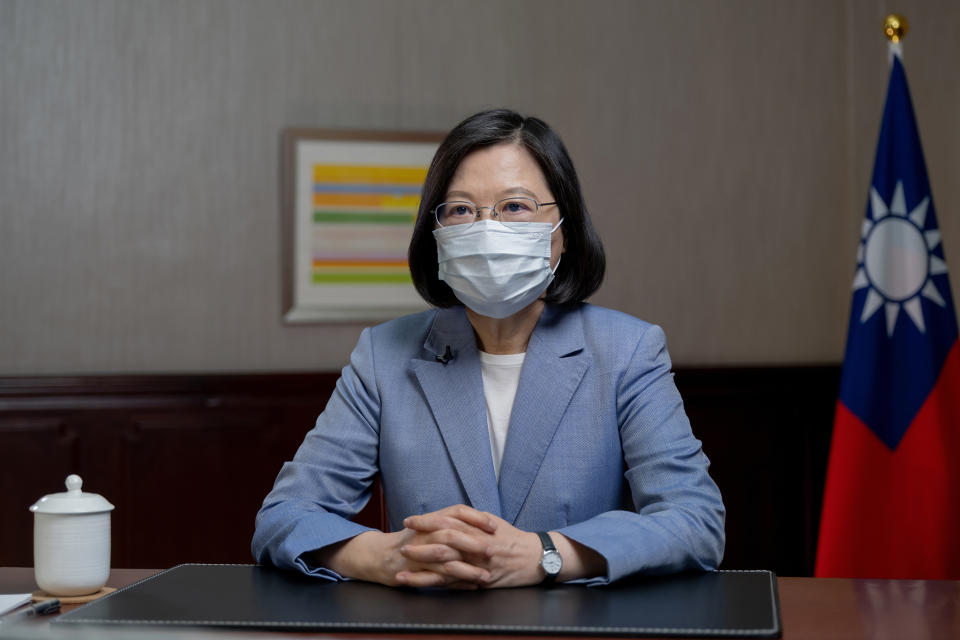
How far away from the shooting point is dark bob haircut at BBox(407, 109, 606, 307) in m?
1.78

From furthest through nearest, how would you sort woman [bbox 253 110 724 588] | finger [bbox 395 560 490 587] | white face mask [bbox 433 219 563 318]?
white face mask [bbox 433 219 563 318]
woman [bbox 253 110 724 588]
finger [bbox 395 560 490 587]

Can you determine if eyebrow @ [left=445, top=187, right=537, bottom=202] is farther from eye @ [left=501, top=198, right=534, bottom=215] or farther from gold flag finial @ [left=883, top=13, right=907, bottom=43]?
gold flag finial @ [left=883, top=13, right=907, bottom=43]

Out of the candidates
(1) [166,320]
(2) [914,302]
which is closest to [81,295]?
(1) [166,320]

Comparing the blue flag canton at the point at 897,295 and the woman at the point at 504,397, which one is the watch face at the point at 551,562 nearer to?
the woman at the point at 504,397

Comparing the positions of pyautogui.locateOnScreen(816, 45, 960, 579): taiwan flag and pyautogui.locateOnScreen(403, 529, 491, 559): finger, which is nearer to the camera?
pyautogui.locateOnScreen(403, 529, 491, 559): finger

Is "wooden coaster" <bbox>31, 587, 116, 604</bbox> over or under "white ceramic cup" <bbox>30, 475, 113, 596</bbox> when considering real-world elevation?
under

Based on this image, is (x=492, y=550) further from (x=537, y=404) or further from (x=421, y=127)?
(x=421, y=127)

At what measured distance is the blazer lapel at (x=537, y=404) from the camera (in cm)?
166

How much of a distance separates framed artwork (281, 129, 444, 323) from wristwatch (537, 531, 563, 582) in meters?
2.21

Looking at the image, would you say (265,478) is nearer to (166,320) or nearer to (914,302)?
(166,320)

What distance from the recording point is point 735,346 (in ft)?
12.3

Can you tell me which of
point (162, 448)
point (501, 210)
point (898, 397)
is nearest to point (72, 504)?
point (501, 210)

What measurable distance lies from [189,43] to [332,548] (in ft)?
8.29

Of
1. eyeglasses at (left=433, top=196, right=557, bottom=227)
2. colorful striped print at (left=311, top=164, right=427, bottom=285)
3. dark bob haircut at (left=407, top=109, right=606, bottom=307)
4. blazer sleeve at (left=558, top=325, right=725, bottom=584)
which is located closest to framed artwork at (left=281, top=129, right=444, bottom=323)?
colorful striped print at (left=311, top=164, right=427, bottom=285)
